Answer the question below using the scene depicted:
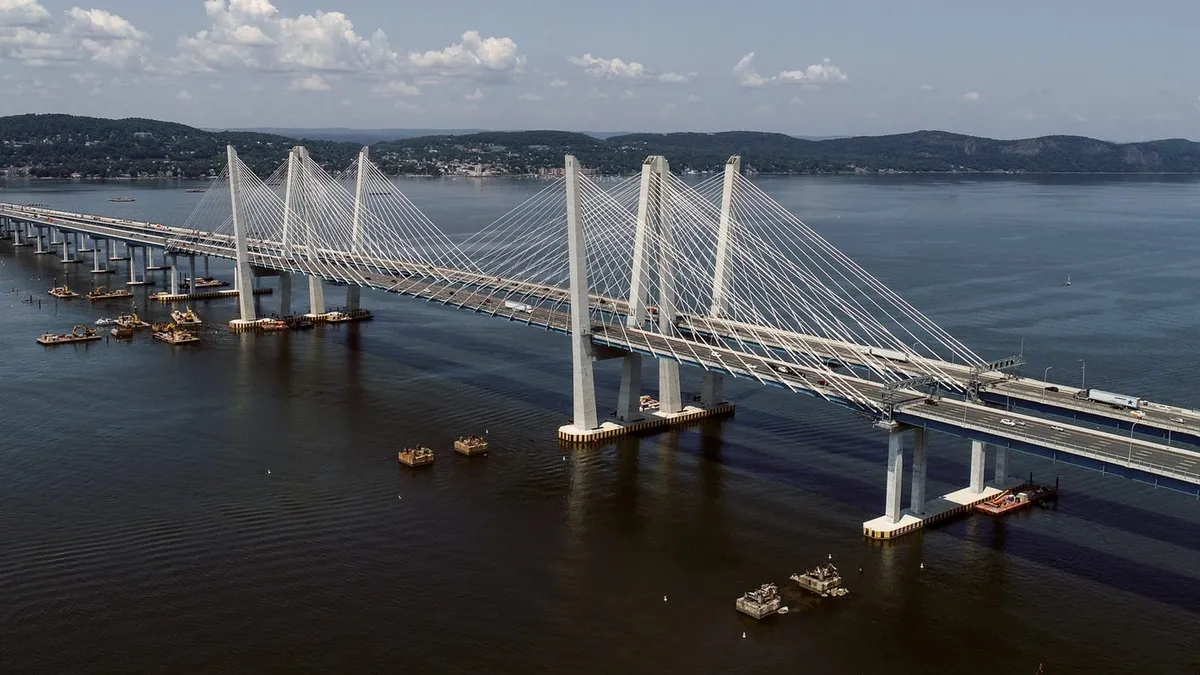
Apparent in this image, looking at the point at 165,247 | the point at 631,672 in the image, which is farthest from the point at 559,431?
the point at 165,247

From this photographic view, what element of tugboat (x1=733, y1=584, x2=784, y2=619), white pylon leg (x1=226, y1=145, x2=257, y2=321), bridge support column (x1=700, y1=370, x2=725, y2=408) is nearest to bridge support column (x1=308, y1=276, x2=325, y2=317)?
white pylon leg (x1=226, y1=145, x2=257, y2=321)

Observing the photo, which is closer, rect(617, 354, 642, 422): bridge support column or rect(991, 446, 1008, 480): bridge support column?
rect(991, 446, 1008, 480): bridge support column

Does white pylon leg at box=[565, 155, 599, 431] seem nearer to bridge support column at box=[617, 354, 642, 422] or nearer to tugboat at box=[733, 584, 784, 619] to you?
bridge support column at box=[617, 354, 642, 422]

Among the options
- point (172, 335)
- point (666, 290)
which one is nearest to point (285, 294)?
point (172, 335)

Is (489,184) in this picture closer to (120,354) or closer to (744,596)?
(120,354)

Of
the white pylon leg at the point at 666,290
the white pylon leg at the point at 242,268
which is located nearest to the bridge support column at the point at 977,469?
the white pylon leg at the point at 666,290
